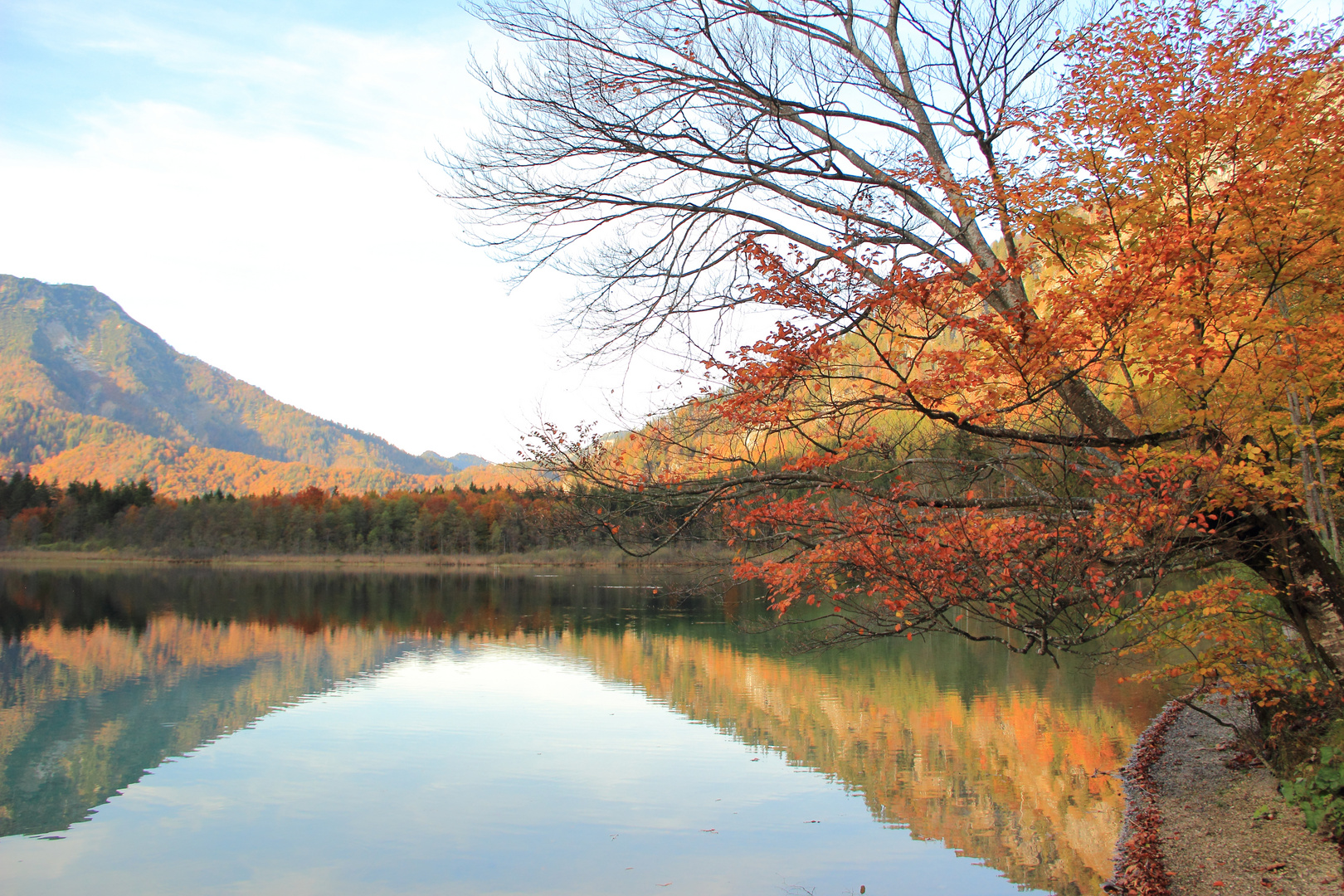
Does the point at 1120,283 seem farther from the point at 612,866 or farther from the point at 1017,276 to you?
the point at 612,866

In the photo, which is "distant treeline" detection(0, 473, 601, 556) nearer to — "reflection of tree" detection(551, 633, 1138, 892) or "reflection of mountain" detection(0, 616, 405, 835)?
"reflection of mountain" detection(0, 616, 405, 835)

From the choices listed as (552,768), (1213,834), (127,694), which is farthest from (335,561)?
(1213,834)

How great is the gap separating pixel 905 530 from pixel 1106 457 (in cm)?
233

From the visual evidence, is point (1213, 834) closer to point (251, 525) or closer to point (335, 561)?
point (335, 561)

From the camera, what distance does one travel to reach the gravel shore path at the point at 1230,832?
23.1ft

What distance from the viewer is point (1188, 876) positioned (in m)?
7.50

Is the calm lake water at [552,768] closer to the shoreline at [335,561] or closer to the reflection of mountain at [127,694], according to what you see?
the reflection of mountain at [127,694]

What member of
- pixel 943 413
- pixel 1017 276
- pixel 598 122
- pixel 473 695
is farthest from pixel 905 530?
pixel 473 695

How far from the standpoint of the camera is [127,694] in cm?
1862

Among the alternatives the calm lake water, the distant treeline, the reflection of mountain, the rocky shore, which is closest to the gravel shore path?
the rocky shore

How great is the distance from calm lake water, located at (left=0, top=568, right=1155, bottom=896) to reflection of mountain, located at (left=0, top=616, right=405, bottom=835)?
8 centimetres

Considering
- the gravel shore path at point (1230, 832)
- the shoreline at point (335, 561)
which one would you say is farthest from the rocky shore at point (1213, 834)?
the shoreline at point (335, 561)

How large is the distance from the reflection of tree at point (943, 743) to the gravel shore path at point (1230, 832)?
0.67 meters

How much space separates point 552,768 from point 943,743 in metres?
6.50
